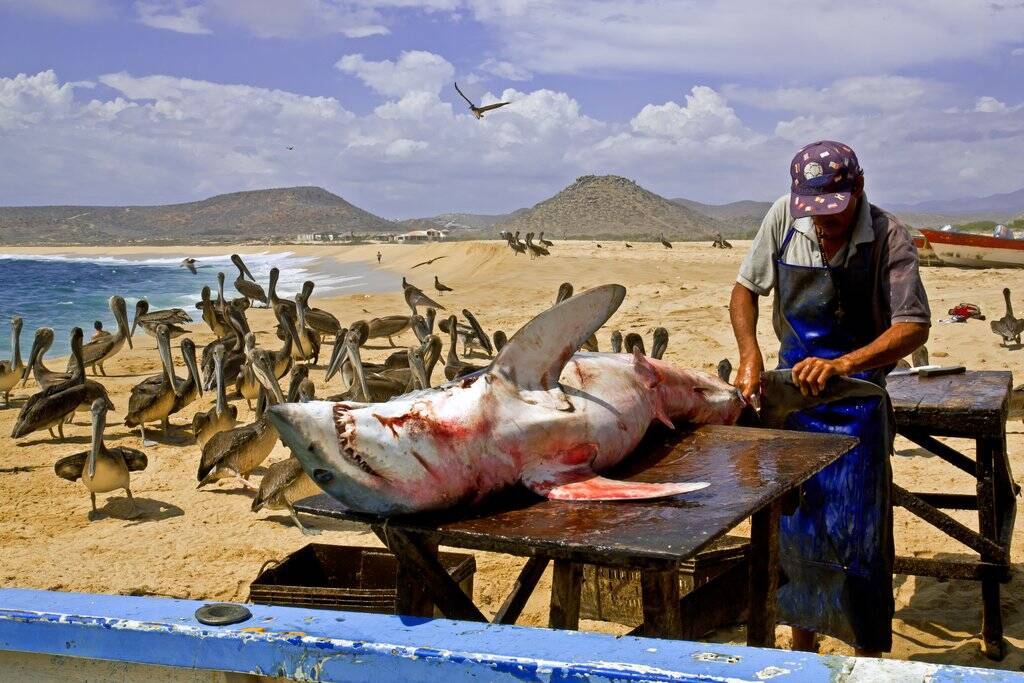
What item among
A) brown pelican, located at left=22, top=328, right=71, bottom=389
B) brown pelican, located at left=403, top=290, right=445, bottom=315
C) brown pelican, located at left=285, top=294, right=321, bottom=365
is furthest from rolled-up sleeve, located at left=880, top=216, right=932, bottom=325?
brown pelican, located at left=403, top=290, right=445, bottom=315

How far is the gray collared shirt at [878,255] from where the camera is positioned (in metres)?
3.98

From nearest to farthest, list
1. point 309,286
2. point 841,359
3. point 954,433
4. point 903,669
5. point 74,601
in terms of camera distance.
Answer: point 903,669 < point 74,601 < point 841,359 < point 954,433 < point 309,286

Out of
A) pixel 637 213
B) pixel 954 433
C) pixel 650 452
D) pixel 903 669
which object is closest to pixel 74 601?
pixel 650 452

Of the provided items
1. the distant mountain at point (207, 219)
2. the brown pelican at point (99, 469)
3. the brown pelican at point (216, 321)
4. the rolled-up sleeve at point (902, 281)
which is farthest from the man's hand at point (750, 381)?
the distant mountain at point (207, 219)

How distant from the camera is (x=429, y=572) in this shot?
3.11 metres

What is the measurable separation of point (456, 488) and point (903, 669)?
4.14ft

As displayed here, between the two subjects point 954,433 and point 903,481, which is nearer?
point 954,433

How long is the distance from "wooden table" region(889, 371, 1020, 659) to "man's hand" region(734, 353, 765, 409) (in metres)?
0.76

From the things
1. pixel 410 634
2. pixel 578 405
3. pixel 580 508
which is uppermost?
pixel 578 405

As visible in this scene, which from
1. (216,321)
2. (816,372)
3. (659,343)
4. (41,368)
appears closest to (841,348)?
(816,372)

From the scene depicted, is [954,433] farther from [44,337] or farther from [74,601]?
[44,337]

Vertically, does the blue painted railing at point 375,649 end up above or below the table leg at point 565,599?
above

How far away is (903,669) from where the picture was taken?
7.23 feet

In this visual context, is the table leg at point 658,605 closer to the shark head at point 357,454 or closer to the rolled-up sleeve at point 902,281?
the shark head at point 357,454
